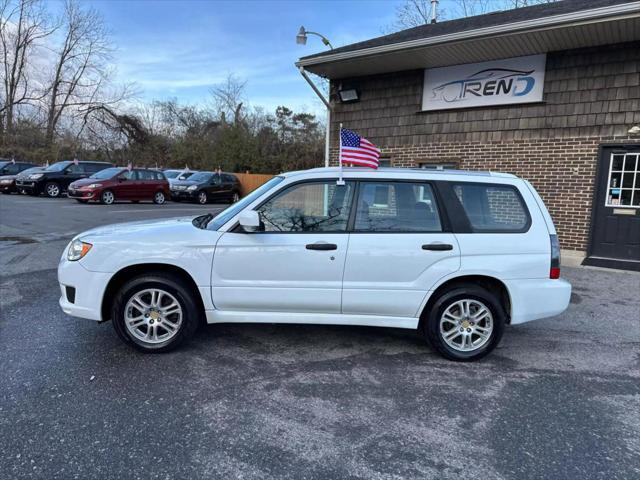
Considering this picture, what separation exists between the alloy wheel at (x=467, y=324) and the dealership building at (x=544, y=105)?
5.54 metres

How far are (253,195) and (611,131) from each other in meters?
7.08

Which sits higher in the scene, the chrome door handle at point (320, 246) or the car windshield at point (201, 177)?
the car windshield at point (201, 177)

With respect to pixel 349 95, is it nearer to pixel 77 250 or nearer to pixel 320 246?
pixel 320 246

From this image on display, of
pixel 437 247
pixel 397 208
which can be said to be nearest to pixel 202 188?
pixel 397 208

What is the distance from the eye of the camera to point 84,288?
3.59 metres

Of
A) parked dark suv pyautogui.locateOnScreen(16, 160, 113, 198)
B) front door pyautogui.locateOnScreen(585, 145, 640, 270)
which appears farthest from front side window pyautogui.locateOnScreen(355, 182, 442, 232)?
parked dark suv pyautogui.locateOnScreen(16, 160, 113, 198)

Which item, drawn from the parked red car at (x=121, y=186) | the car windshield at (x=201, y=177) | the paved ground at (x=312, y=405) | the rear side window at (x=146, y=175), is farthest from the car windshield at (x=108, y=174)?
the paved ground at (x=312, y=405)

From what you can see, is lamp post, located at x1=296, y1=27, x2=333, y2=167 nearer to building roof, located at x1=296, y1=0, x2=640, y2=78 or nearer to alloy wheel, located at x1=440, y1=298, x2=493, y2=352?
building roof, located at x1=296, y1=0, x2=640, y2=78

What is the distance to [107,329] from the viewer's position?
13.9ft

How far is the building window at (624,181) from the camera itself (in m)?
7.59

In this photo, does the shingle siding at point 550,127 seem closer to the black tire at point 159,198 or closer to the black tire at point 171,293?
the black tire at point 171,293

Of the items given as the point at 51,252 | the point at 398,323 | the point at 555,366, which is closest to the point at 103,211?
the point at 51,252

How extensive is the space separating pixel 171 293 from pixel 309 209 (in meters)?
1.39

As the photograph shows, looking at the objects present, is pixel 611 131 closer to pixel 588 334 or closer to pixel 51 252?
pixel 588 334
